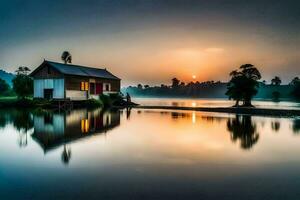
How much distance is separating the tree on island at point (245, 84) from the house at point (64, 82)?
25538 millimetres

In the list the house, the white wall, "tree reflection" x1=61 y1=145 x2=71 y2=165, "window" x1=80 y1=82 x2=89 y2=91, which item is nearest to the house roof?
the house

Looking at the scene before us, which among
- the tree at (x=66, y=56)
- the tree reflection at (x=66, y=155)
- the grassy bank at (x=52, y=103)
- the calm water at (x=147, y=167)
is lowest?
the calm water at (x=147, y=167)

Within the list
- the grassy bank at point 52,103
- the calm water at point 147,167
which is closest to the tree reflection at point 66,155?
the calm water at point 147,167

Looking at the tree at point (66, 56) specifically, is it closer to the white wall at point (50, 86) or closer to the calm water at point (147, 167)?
the white wall at point (50, 86)

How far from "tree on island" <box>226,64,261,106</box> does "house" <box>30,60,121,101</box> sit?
25538 mm

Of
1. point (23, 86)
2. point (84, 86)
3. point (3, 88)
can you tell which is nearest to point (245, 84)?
point (84, 86)

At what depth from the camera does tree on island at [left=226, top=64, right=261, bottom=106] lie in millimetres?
50688

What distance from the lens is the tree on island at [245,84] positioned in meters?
50.7

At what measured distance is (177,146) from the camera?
42.0 feet

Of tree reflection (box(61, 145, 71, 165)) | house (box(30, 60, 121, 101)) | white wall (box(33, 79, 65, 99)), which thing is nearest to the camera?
tree reflection (box(61, 145, 71, 165))

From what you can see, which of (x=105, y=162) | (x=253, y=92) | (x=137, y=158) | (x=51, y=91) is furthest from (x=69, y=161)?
(x=253, y=92)

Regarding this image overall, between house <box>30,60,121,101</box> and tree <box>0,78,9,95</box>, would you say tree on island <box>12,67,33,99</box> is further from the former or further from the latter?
tree <box>0,78,9,95</box>

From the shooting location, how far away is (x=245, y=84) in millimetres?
50531

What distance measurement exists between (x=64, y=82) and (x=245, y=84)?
32.3 metres
